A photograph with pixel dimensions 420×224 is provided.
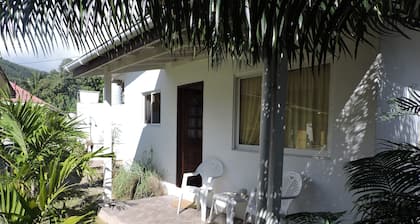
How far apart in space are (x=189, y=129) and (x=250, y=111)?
2490 millimetres

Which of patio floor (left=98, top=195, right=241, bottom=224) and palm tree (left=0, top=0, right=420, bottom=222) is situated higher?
palm tree (left=0, top=0, right=420, bottom=222)

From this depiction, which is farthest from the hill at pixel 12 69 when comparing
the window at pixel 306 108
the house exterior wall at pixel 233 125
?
the window at pixel 306 108

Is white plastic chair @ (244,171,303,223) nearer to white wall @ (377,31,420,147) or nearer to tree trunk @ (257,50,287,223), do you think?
white wall @ (377,31,420,147)

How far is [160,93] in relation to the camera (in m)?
8.96

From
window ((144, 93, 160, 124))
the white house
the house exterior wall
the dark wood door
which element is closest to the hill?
the white house

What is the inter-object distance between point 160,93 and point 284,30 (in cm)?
730

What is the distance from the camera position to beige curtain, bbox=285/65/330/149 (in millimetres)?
4695

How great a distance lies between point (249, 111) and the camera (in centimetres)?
611

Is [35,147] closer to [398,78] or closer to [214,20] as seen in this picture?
[214,20]

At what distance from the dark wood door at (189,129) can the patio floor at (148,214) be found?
3.35 ft

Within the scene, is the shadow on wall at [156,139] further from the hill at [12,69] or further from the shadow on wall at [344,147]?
the shadow on wall at [344,147]

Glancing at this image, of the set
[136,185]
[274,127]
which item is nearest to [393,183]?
[274,127]

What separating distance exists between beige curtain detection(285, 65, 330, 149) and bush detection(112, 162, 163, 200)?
396 centimetres

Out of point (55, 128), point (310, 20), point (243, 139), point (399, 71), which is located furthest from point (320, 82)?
point (55, 128)
